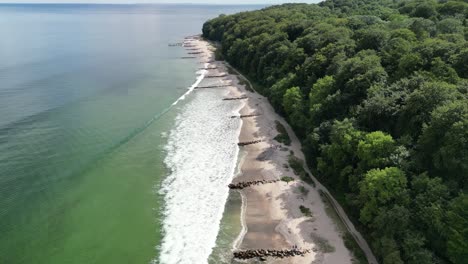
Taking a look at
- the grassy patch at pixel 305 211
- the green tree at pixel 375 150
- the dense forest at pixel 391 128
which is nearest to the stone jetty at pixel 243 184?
the grassy patch at pixel 305 211

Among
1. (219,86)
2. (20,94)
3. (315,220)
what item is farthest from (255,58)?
(315,220)

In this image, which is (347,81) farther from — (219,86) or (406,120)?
(219,86)

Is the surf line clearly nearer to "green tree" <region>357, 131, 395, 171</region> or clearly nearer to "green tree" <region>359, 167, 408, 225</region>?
"green tree" <region>357, 131, 395, 171</region>

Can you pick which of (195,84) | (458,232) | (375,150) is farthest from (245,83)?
(458,232)

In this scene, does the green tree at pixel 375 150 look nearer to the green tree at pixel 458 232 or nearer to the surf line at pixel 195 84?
the green tree at pixel 458 232

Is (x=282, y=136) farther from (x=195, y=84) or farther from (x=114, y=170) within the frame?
(x=195, y=84)

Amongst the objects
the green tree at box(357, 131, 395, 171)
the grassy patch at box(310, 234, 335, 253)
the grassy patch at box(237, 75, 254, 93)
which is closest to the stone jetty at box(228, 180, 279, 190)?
the grassy patch at box(310, 234, 335, 253)

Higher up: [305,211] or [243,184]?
[243,184]
